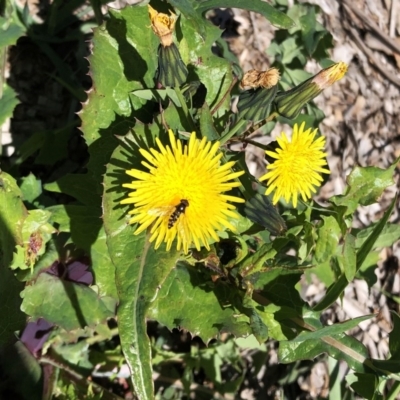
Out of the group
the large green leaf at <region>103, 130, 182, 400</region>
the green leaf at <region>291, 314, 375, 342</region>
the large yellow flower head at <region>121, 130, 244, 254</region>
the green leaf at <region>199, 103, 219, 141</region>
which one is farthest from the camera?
the green leaf at <region>291, 314, 375, 342</region>

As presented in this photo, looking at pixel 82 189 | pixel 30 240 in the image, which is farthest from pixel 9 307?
pixel 82 189

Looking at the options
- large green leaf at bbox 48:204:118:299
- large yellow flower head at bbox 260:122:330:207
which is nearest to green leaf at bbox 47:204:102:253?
large green leaf at bbox 48:204:118:299

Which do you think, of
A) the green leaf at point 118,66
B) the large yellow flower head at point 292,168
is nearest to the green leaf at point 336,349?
the large yellow flower head at point 292,168

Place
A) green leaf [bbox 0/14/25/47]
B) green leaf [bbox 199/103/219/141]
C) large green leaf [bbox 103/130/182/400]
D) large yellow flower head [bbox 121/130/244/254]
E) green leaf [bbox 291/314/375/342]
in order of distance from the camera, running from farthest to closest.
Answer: green leaf [bbox 0/14/25/47] → green leaf [bbox 291/314/375/342] → green leaf [bbox 199/103/219/141] → large yellow flower head [bbox 121/130/244/254] → large green leaf [bbox 103/130/182/400]

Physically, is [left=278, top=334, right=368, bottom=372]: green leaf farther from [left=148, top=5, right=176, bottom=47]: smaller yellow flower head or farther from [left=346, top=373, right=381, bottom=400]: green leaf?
[left=148, top=5, right=176, bottom=47]: smaller yellow flower head

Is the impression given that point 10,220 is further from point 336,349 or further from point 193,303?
point 336,349

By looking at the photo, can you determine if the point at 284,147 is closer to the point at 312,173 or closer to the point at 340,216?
the point at 312,173
